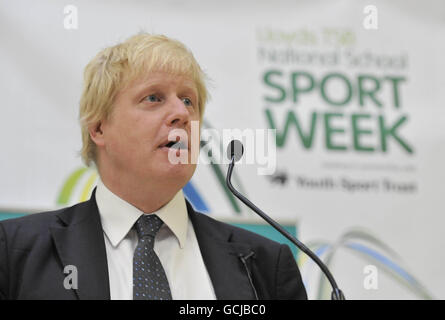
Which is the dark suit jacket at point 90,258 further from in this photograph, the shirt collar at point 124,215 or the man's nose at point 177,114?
the man's nose at point 177,114

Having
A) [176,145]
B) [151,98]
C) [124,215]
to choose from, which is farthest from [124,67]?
[124,215]

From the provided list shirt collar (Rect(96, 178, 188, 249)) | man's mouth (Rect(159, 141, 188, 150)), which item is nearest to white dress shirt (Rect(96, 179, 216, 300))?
shirt collar (Rect(96, 178, 188, 249))

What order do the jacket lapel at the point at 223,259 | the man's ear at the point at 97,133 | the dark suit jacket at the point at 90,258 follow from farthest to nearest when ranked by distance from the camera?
the man's ear at the point at 97,133 → the jacket lapel at the point at 223,259 → the dark suit jacket at the point at 90,258

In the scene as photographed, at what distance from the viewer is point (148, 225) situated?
1.41 metres

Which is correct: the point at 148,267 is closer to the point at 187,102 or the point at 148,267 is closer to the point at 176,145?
the point at 176,145

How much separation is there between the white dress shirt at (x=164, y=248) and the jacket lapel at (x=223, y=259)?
0.02m

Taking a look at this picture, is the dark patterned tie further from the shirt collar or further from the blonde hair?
the blonde hair

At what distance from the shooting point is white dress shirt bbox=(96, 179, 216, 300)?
4.41ft

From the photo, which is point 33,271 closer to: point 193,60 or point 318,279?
point 193,60

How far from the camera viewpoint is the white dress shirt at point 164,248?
1.34 metres

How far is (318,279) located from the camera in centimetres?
216

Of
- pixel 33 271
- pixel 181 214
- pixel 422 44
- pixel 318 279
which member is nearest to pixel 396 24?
pixel 422 44

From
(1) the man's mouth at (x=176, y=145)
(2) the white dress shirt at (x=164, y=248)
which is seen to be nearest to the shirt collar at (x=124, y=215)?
(2) the white dress shirt at (x=164, y=248)

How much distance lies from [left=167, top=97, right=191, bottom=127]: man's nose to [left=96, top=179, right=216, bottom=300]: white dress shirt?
18cm
